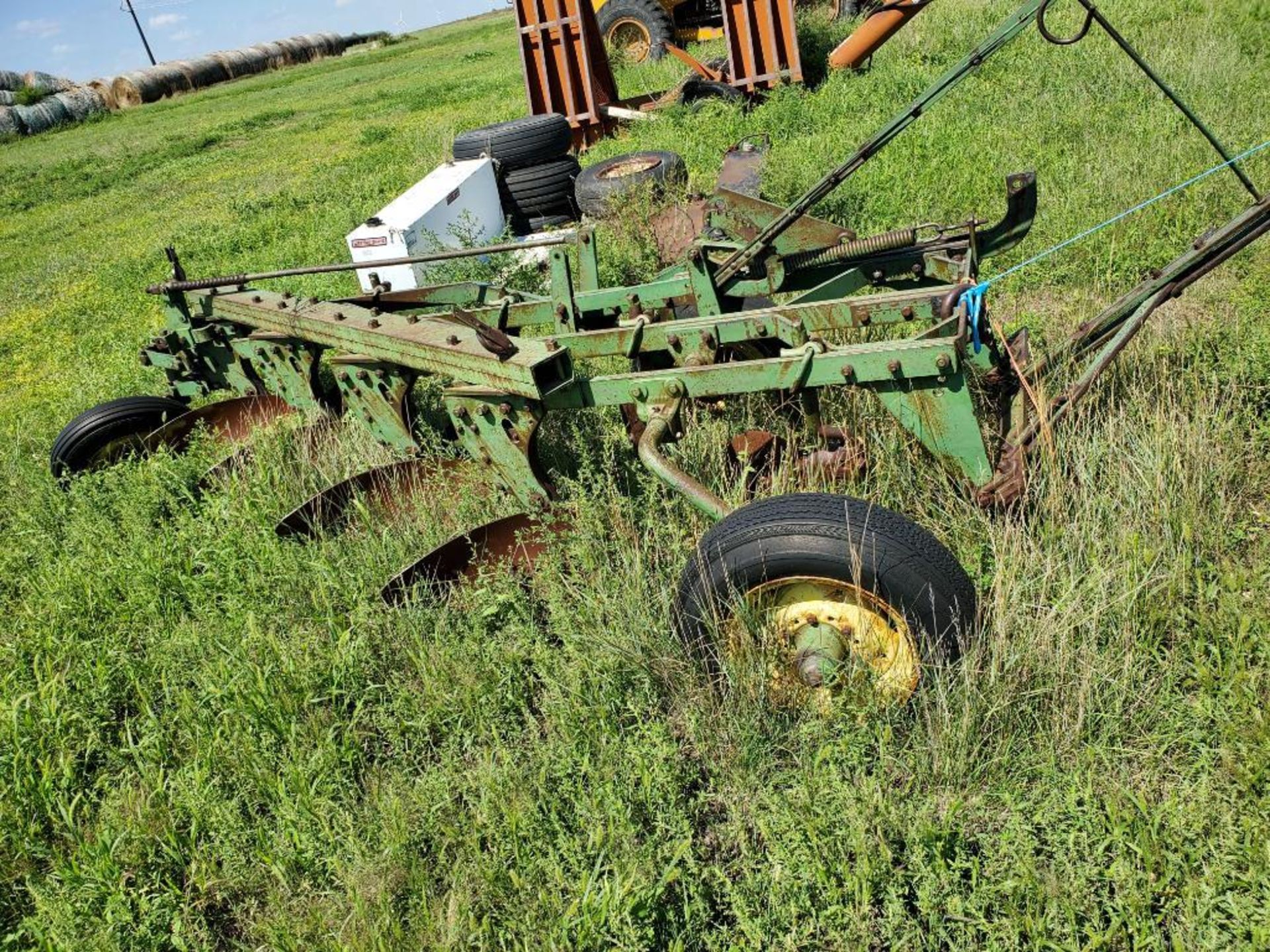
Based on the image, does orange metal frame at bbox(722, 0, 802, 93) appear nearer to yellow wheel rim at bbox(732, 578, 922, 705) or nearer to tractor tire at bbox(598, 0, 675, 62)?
tractor tire at bbox(598, 0, 675, 62)

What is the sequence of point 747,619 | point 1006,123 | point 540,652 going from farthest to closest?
point 1006,123, point 540,652, point 747,619

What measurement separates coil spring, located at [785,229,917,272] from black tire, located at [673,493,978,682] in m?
1.72

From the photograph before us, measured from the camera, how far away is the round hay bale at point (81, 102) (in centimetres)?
3306

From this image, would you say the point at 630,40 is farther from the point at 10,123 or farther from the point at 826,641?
the point at 10,123

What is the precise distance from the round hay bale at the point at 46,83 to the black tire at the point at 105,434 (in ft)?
119

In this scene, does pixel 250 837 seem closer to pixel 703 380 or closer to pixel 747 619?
pixel 747 619

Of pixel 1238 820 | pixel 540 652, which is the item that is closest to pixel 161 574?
pixel 540 652

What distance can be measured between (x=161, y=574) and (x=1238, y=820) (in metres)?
3.72

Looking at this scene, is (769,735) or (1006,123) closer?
(769,735)

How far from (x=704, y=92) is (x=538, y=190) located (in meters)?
3.11

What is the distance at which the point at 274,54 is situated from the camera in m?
46.0

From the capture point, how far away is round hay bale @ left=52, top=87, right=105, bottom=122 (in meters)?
33.1

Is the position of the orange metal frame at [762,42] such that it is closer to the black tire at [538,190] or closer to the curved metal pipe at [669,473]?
the black tire at [538,190]

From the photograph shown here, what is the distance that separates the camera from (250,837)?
2678 millimetres
